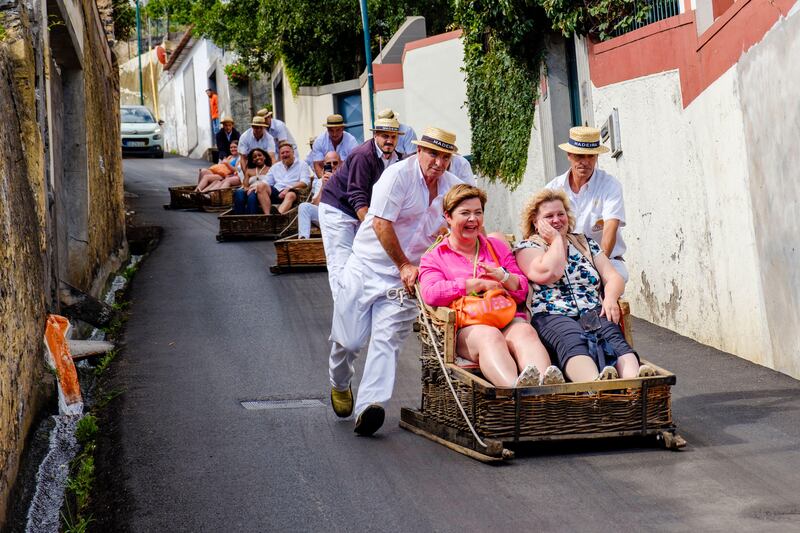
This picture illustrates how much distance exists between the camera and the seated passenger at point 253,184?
1919cm

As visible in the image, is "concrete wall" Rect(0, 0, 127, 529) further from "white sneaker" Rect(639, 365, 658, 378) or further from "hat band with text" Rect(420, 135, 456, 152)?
"white sneaker" Rect(639, 365, 658, 378)

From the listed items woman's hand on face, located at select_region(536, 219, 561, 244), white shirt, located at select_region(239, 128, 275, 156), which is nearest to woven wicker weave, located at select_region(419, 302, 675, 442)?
woman's hand on face, located at select_region(536, 219, 561, 244)

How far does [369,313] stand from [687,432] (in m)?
2.06

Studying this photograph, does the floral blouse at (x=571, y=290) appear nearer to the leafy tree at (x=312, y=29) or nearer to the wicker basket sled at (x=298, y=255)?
the wicker basket sled at (x=298, y=255)

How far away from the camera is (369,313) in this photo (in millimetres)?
7859

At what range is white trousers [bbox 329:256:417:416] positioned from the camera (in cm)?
749

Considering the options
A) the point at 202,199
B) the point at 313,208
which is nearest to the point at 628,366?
the point at 313,208

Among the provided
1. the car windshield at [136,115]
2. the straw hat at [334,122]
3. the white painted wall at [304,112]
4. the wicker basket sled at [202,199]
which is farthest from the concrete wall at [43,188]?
the car windshield at [136,115]

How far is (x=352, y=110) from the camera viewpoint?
31766 millimetres

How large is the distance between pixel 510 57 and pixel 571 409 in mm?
11268

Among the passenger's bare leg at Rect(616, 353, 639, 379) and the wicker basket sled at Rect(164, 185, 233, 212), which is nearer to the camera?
the passenger's bare leg at Rect(616, 353, 639, 379)

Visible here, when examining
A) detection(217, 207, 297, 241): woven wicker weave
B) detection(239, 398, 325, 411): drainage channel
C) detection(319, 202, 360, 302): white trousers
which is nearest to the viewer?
detection(239, 398, 325, 411): drainage channel

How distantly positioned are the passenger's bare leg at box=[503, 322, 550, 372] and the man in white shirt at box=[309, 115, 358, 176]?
29.3 feet

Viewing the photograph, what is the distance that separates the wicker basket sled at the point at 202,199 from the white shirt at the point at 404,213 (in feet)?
52.2
